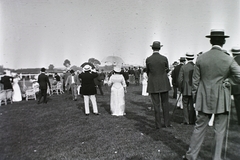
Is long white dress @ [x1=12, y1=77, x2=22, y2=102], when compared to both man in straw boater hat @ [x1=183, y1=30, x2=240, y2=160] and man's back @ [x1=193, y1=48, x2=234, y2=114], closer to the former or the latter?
man in straw boater hat @ [x1=183, y1=30, x2=240, y2=160]

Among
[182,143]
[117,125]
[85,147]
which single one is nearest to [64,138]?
[85,147]

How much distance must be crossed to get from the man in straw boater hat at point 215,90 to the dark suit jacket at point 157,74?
2341 mm

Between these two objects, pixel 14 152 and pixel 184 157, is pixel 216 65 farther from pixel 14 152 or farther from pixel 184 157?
pixel 14 152

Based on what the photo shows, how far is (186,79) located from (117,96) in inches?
119

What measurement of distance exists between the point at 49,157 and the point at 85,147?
2.72 feet

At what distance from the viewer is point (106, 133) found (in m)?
6.11

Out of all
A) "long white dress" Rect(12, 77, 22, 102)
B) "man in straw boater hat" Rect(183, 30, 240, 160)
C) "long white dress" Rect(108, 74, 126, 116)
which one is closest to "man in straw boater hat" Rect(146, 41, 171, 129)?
"man in straw boater hat" Rect(183, 30, 240, 160)

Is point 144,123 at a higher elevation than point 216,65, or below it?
below

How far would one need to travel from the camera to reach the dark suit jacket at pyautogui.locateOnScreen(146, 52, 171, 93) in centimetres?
615

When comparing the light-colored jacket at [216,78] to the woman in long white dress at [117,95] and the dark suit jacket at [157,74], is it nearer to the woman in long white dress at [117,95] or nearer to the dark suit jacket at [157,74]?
the dark suit jacket at [157,74]

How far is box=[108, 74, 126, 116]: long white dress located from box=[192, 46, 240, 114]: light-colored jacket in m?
5.06

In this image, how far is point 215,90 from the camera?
3646 mm

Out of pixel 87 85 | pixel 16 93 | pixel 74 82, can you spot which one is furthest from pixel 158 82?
pixel 16 93

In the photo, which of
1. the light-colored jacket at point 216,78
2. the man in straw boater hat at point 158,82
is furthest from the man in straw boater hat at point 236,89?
the light-colored jacket at point 216,78
